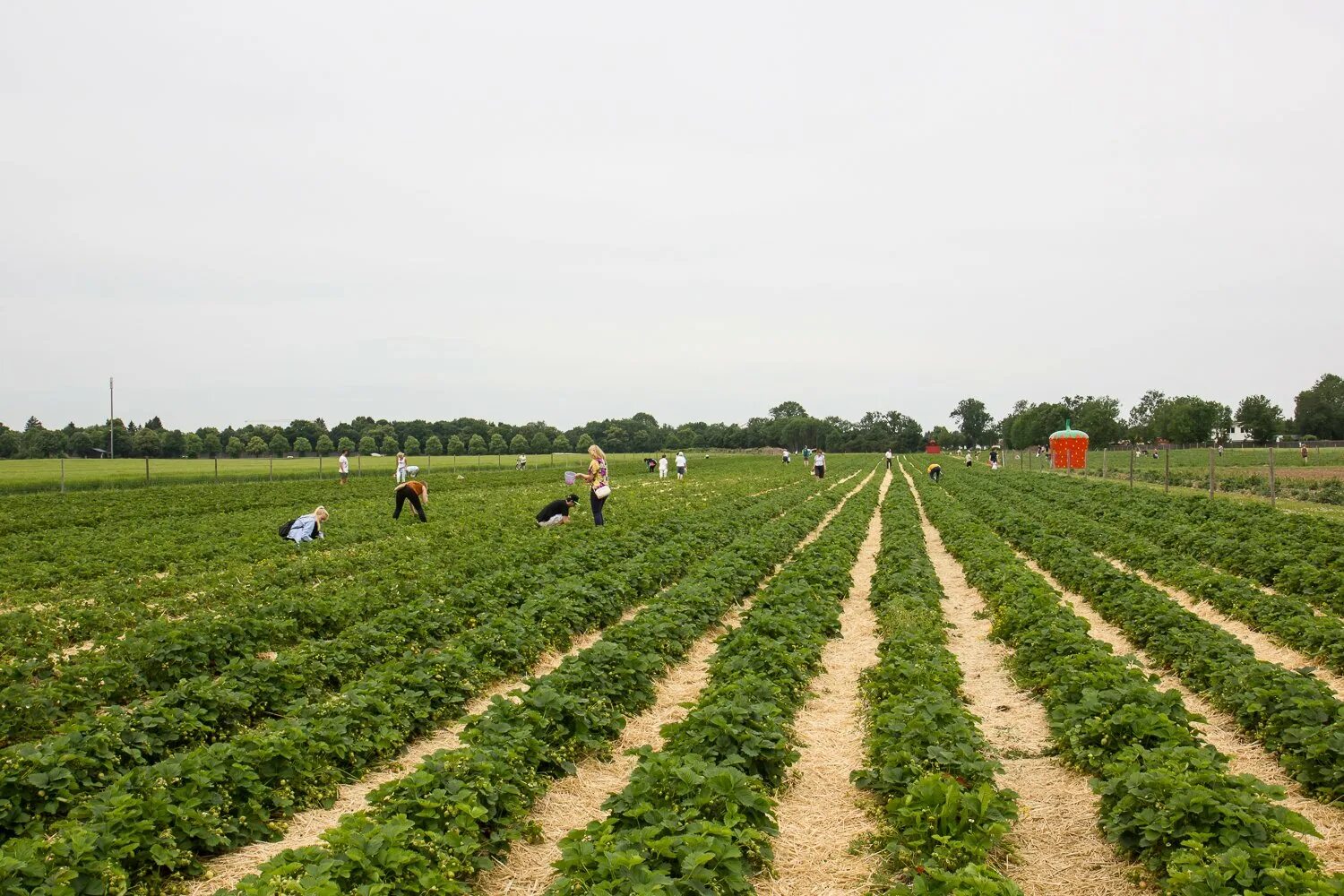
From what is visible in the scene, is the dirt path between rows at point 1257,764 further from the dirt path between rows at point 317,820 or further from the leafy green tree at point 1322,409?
the leafy green tree at point 1322,409

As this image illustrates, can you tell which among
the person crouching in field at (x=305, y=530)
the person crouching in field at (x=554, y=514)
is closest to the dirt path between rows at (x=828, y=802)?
the person crouching in field at (x=554, y=514)

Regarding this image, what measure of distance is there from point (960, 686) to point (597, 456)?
1284 centimetres

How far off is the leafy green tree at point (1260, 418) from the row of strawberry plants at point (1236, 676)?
148 metres

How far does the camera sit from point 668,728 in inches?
259

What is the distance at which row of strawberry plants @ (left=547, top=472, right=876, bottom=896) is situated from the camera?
14.8ft

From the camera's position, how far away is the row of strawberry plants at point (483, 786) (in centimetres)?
458

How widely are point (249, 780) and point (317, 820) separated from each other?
1.90 ft

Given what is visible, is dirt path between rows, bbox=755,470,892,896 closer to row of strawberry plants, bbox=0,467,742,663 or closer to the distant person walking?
row of strawberry plants, bbox=0,467,742,663

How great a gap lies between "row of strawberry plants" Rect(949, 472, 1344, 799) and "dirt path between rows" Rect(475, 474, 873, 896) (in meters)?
4.93

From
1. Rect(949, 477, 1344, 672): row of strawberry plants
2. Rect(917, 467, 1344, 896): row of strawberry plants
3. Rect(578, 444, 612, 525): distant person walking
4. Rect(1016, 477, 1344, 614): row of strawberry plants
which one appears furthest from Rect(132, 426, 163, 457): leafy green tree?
Rect(917, 467, 1344, 896): row of strawberry plants

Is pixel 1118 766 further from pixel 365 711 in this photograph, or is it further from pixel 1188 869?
pixel 365 711

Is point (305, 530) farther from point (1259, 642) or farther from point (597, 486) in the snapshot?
point (1259, 642)

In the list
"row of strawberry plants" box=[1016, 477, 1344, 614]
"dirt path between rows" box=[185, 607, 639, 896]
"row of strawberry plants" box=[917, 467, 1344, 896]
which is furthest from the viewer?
"row of strawberry plants" box=[1016, 477, 1344, 614]

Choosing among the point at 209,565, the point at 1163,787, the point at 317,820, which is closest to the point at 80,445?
the point at 209,565
